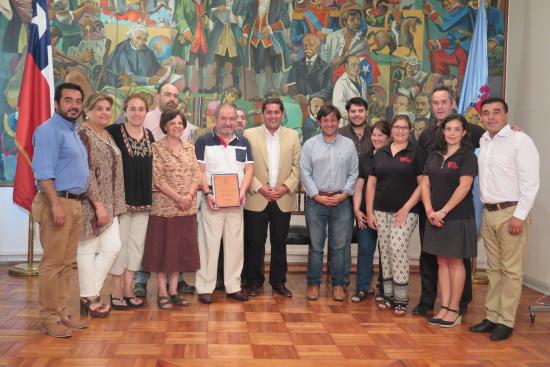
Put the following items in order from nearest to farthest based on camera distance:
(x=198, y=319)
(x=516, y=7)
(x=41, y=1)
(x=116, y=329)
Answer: (x=116, y=329)
(x=198, y=319)
(x=41, y=1)
(x=516, y=7)

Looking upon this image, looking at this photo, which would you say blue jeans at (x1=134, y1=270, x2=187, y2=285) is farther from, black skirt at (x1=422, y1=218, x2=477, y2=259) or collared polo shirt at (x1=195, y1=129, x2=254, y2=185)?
black skirt at (x1=422, y1=218, x2=477, y2=259)

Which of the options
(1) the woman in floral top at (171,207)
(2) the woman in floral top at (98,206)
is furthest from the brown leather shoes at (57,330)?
(1) the woman in floral top at (171,207)

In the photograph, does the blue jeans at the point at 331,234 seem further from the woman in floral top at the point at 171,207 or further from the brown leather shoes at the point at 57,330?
the brown leather shoes at the point at 57,330

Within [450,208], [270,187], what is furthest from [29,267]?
[450,208]

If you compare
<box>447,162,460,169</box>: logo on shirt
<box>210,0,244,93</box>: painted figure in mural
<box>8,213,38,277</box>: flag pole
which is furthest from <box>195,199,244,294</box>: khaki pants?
<box>210,0,244,93</box>: painted figure in mural

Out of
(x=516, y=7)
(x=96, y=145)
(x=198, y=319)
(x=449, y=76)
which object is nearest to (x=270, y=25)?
(x=449, y=76)

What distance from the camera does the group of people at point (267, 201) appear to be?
13.7 ft

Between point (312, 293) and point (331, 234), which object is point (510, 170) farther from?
point (312, 293)

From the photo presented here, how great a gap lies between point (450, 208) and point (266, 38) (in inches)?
141

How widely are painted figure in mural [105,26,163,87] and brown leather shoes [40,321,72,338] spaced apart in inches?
142

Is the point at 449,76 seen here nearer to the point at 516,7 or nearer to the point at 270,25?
the point at 516,7

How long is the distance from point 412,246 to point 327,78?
2.34 metres

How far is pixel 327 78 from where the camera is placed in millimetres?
7176

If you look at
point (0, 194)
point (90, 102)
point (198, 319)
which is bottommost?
point (198, 319)
